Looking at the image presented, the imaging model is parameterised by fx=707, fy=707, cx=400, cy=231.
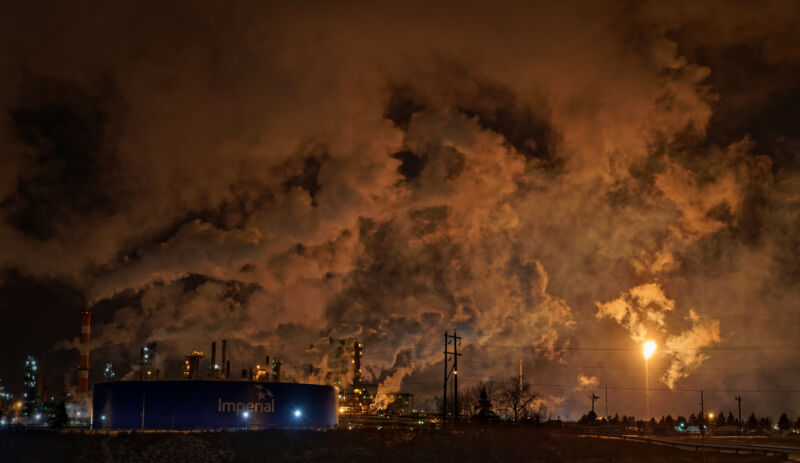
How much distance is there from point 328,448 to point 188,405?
17570mm

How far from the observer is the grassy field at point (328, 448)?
5006 centimetres

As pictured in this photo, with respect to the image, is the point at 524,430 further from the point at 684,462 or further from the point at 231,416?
the point at 231,416

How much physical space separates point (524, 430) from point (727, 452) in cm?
1904

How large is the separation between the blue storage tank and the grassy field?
8.81m

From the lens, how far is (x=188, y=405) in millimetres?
66438

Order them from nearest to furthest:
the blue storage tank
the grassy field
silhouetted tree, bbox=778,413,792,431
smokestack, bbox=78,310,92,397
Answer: the grassy field < the blue storage tank < smokestack, bbox=78,310,92,397 < silhouetted tree, bbox=778,413,792,431

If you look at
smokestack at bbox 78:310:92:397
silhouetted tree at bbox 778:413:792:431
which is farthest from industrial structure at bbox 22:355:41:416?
silhouetted tree at bbox 778:413:792:431

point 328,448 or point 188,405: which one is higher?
point 188,405

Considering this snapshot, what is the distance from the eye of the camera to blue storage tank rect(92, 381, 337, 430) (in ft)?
217

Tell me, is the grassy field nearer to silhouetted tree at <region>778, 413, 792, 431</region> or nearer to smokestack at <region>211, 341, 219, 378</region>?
smokestack at <region>211, 341, 219, 378</region>

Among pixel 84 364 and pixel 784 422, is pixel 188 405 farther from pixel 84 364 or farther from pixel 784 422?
pixel 784 422

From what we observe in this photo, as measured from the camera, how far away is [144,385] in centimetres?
6706

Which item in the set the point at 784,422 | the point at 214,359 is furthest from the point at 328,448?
the point at 784,422

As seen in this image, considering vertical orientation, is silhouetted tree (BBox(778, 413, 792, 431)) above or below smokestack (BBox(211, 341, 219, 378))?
below
